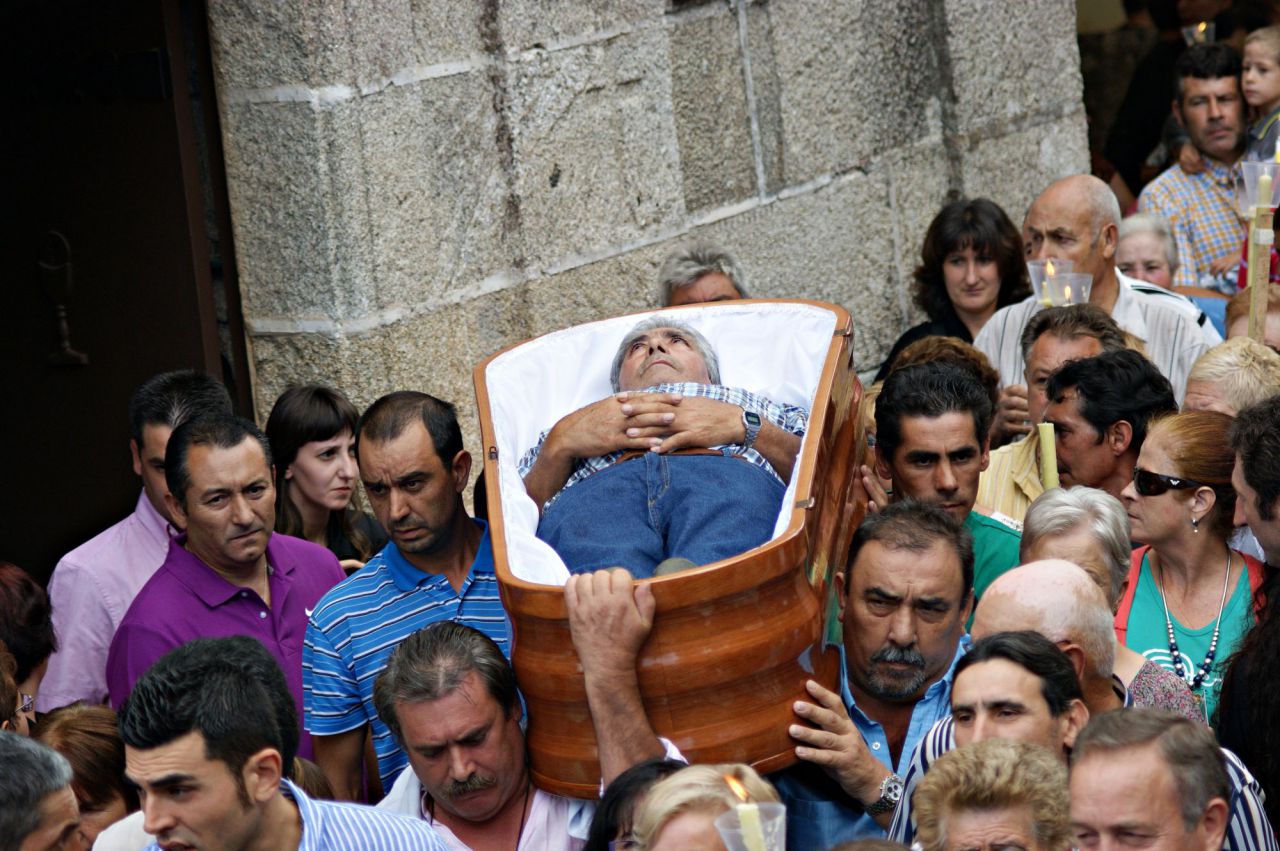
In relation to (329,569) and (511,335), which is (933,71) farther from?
(329,569)

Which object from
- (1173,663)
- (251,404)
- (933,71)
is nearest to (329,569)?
(251,404)

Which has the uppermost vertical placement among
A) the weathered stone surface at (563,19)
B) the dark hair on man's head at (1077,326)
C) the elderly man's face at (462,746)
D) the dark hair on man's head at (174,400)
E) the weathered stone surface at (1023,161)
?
the weathered stone surface at (563,19)

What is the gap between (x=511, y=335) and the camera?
20.0 feet

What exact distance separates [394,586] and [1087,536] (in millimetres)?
1641

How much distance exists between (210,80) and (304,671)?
2273 mm

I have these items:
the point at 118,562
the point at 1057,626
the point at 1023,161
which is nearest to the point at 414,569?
the point at 118,562

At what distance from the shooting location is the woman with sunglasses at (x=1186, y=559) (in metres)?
4.16

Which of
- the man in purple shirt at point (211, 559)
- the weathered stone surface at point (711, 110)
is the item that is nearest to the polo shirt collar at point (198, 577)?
the man in purple shirt at point (211, 559)

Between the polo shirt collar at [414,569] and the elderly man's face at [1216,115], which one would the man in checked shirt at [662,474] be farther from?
the elderly man's face at [1216,115]

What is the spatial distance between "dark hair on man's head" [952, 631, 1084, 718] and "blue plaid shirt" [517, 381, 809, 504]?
3.41 ft

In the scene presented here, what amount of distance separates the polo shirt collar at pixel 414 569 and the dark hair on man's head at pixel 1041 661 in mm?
1358

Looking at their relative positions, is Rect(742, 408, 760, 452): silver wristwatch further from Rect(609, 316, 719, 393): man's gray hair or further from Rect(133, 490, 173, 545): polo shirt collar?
Rect(133, 490, 173, 545): polo shirt collar

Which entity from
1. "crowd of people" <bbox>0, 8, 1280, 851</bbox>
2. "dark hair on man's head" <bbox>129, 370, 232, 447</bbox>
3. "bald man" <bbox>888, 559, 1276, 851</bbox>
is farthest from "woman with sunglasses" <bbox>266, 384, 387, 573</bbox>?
"bald man" <bbox>888, 559, 1276, 851</bbox>

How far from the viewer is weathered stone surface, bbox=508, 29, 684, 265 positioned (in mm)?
6129
